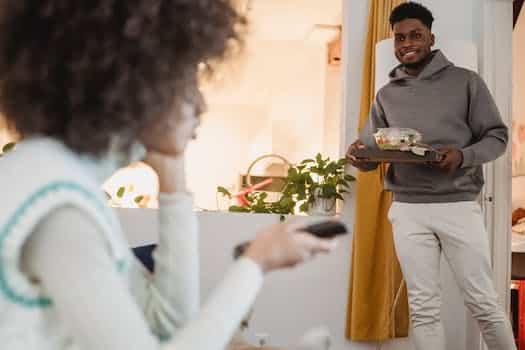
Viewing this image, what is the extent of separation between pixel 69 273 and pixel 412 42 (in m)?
2.16

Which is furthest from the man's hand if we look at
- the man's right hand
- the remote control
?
the remote control

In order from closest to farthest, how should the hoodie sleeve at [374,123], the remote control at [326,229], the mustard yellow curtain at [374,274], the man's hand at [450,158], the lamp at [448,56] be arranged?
the remote control at [326,229], the man's hand at [450,158], the hoodie sleeve at [374,123], the lamp at [448,56], the mustard yellow curtain at [374,274]

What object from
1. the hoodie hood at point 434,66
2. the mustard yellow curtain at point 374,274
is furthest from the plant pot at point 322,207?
the hoodie hood at point 434,66

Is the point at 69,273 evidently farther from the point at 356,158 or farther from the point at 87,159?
the point at 356,158

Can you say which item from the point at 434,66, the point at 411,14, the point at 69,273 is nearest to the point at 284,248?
the point at 69,273

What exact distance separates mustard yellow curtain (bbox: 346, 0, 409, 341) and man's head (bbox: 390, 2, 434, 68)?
0.56m

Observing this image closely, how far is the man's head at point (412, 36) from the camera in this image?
8.08 ft

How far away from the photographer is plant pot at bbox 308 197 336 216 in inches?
122

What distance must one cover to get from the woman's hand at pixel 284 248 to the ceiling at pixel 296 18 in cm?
377

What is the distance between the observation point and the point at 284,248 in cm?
63

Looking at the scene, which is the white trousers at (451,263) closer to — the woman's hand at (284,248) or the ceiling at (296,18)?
the woman's hand at (284,248)

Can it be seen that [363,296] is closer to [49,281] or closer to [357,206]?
[357,206]

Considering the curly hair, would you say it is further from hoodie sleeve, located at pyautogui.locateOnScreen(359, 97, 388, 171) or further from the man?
hoodie sleeve, located at pyautogui.locateOnScreen(359, 97, 388, 171)

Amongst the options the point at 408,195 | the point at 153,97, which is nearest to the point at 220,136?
the point at 408,195
